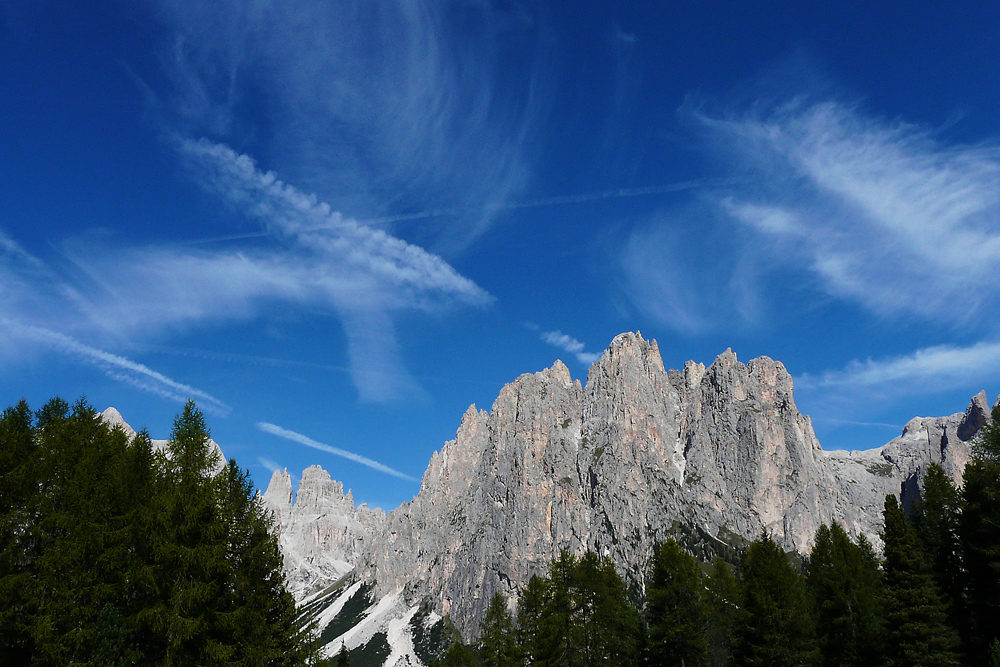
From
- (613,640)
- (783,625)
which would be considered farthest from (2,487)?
(783,625)

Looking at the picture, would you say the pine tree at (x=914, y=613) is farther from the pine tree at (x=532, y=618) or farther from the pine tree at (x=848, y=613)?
the pine tree at (x=532, y=618)

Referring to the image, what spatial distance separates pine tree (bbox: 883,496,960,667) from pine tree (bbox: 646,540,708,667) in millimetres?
11000

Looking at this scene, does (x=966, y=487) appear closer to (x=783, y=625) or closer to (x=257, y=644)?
(x=783, y=625)

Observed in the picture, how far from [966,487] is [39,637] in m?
47.4

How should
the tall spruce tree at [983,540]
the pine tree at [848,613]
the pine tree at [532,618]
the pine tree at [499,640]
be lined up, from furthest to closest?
the pine tree at [499,640], the pine tree at [532,618], the pine tree at [848,613], the tall spruce tree at [983,540]

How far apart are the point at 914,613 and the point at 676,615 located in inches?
534

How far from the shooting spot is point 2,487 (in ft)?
76.8

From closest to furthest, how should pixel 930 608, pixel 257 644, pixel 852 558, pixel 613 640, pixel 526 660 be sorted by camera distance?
pixel 257 644
pixel 930 608
pixel 613 640
pixel 526 660
pixel 852 558

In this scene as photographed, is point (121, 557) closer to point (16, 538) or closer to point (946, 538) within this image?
point (16, 538)

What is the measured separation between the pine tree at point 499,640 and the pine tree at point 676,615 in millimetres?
9684

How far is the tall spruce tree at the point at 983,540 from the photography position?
112 feet

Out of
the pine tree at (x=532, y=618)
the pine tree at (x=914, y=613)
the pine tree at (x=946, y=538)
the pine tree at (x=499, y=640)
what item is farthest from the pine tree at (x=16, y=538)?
the pine tree at (x=946, y=538)

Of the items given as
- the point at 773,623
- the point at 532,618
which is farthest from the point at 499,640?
the point at 773,623

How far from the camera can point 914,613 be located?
36250 millimetres
